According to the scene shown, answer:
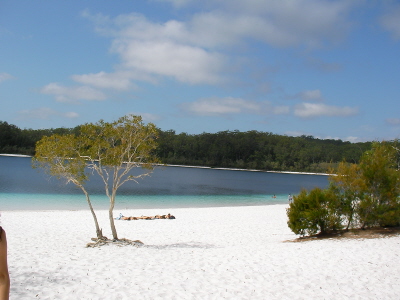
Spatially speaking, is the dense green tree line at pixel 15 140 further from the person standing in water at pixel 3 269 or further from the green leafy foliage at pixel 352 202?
the person standing in water at pixel 3 269

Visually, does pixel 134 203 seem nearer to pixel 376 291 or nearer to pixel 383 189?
pixel 383 189

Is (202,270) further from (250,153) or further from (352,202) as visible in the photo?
(250,153)

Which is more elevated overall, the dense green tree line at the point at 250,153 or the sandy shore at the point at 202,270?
the dense green tree line at the point at 250,153

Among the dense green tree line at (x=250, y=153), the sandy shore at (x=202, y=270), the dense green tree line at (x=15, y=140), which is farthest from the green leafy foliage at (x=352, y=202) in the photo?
the dense green tree line at (x=250, y=153)

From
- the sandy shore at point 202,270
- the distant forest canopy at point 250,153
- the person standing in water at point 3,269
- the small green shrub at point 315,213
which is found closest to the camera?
the person standing in water at point 3,269

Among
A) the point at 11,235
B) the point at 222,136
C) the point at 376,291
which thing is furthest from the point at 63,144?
the point at 222,136

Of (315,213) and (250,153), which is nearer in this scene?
(315,213)

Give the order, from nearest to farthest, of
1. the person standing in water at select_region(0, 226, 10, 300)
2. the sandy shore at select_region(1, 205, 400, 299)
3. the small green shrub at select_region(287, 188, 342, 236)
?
the person standing in water at select_region(0, 226, 10, 300) → the sandy shore at select_region(1, 205, 400, 299) → the small green shrub at select_region(287, 188, 342, 236)

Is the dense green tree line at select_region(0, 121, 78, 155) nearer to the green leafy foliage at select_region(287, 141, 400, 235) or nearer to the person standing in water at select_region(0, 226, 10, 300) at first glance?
the green leafy foliage at select_region(287, 141, 400, 235)

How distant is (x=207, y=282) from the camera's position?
24.8 feet

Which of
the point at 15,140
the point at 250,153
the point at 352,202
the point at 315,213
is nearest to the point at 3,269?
the point at 315,213

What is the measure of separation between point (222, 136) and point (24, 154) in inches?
3387

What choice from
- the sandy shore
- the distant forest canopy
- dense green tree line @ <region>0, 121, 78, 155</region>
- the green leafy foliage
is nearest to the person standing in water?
the sandy shore

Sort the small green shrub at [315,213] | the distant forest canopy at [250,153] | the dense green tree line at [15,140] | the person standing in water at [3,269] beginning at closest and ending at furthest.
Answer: the person standing in water at [3,269] < the small green shrub at [315,213] < the dense green tree line at [15,140] < the distant forest canopy at [250,153]
